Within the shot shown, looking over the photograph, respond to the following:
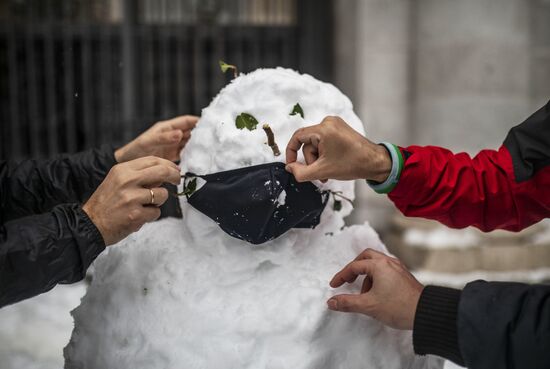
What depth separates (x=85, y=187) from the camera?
Answer: 6.27 ft

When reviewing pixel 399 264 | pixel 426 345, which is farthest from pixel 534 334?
pixel 399 264

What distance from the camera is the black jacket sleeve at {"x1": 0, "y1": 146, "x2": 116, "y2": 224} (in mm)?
1822

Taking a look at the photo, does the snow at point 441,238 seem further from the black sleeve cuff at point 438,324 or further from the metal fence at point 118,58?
the black sleeve cuff at point 438,324

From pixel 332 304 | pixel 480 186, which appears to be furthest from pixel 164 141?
pixel 480 186

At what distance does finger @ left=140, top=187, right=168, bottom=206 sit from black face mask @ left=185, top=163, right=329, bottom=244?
0.32ft

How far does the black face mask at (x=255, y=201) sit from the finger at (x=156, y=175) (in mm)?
90

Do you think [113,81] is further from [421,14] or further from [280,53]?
[421,14]

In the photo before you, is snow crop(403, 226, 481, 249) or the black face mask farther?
snow crop(403, 226, 481, 249)

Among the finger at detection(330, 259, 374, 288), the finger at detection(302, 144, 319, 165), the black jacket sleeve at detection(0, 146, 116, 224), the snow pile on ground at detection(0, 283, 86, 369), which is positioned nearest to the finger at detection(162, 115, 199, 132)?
the black jacket sleeve at detection(0, 146, 116, 224)

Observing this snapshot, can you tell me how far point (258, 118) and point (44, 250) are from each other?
622 mm

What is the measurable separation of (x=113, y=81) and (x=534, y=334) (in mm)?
4374

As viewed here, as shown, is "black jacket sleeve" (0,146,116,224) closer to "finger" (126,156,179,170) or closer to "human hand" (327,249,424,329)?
"finger" (126,156,179,170)

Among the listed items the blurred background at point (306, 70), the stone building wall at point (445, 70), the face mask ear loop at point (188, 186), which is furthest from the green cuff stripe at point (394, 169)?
the stone building wall at point (445, 70)

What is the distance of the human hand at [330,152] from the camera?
1269mm
